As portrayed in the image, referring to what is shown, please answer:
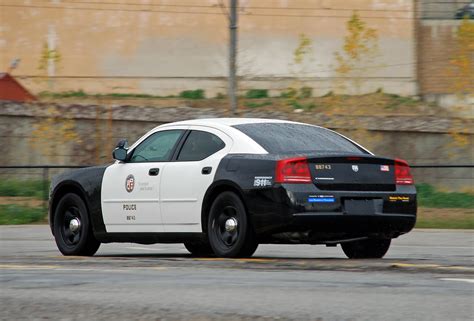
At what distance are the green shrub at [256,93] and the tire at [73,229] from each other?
131 feet

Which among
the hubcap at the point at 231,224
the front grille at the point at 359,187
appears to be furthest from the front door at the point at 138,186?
the front grille at the point at 359,187

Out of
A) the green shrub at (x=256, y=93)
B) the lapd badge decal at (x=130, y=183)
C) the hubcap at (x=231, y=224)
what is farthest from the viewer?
the green shrub at (x=256, y=93)

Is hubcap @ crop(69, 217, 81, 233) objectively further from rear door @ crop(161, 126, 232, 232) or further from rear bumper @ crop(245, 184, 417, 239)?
rear bumper @ crop(245, 184, 417, 239)

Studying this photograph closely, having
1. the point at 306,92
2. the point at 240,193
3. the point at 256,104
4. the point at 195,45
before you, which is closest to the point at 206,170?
the point at 240,193

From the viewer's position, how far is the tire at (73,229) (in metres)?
13.5

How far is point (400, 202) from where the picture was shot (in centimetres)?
1211

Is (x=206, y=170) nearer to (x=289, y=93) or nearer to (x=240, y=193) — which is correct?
(x=240, y=193)

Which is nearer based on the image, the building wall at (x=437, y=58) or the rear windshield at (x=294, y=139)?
the rear windshield at (x=294, y=139)

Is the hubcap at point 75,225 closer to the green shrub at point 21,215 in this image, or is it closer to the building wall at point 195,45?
the green shrub at point 21,215

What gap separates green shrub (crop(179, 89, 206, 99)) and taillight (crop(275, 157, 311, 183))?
140 ft

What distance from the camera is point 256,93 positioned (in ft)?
177

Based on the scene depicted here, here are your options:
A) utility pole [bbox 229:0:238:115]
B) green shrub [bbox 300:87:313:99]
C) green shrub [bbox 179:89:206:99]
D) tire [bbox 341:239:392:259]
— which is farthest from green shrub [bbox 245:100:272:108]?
tire [bbox 341:239:392:259]

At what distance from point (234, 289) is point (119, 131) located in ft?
129

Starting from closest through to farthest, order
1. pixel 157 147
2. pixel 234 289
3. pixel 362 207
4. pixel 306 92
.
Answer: pixel 234 289
pixel 362 207
pixel 157 147
pixel 306 92
